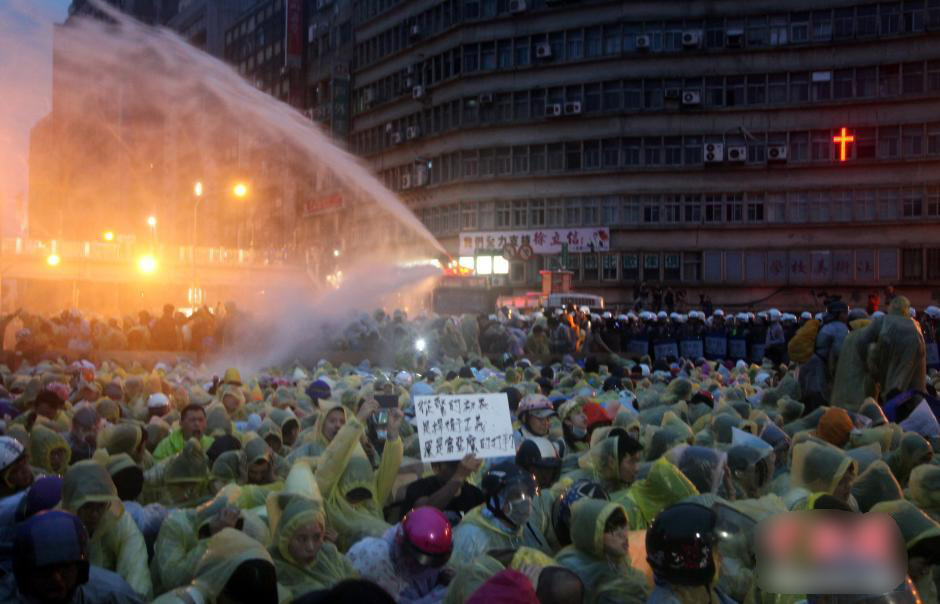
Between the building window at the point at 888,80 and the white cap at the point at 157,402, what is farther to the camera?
the building window at the point at 888,80

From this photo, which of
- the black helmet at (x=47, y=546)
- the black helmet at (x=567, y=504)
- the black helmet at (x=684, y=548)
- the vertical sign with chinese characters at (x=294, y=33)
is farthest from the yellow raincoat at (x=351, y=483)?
the vertical sign with chinese characters at (x=294, y=33)

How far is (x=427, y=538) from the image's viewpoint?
198 inches

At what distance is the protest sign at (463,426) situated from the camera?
22.6 ft

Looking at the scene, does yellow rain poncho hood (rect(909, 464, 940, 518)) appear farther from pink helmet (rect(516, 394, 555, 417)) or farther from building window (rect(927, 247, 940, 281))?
building window (rect(927, 247, 940, 281))

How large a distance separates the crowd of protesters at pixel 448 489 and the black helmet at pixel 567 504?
20 millimetres

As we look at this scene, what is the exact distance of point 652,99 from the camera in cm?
4853

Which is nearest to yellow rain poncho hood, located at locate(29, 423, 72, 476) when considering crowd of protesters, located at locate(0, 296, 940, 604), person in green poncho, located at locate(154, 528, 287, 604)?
crowd of protesters, located at locate(0, 296, 940, 604)

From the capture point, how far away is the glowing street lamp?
45.2 metres

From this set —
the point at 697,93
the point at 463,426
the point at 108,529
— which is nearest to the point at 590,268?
the point at 697,93

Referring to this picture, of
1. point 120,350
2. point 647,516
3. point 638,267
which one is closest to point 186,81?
point 638,267

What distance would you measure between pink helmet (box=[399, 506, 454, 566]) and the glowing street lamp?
42246mm

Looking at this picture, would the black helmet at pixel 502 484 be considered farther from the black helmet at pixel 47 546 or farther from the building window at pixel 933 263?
the building window at pixel 933 263

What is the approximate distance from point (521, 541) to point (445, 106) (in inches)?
2018

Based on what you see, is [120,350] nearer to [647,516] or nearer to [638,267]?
[647,516]
